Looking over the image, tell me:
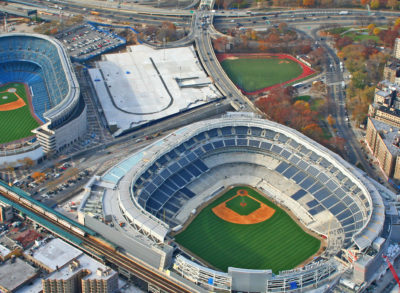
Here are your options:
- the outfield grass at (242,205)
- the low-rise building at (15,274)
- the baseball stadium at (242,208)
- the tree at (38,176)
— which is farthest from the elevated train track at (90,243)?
the outfield grass at (242,205)

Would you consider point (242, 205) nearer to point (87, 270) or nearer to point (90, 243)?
point (90, 243)

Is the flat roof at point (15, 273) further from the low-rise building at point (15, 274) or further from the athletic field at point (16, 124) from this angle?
the athletic field at point (16, 124)

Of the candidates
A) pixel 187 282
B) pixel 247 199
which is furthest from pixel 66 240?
pixel 247 199

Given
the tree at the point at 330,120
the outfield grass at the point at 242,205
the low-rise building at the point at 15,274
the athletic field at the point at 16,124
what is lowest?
the low-rise building at the point at 15,274

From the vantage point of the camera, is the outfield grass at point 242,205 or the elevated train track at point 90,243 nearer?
the elevated train track at point 90,243

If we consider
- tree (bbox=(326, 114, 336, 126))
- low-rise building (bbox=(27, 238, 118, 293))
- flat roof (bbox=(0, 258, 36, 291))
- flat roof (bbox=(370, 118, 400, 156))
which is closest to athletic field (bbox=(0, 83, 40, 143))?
low-rise building (bbox=(27, 238, 118, 293))

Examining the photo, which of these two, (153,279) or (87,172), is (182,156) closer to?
(87,172)
